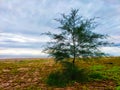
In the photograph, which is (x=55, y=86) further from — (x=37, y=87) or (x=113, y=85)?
(x=113, y=85)

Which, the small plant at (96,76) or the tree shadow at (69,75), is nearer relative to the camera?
the tree shadow at (69,75)

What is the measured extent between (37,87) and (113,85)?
6499mm

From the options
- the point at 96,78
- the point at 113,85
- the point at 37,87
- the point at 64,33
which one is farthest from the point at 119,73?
the point at 37,87

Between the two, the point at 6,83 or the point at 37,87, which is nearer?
the point at 37,87

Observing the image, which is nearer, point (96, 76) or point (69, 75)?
point (69, 75)

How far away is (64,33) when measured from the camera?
26875mm

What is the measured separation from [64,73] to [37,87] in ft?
11.1

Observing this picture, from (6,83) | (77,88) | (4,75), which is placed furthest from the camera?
(4,75)

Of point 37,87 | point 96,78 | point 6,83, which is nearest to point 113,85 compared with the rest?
point 96,78

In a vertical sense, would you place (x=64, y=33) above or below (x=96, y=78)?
above

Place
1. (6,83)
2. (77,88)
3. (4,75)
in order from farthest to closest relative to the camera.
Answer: (4,75)
(6,83)
(77,88)


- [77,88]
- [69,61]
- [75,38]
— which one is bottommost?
[77,88]

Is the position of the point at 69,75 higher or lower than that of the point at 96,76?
higher

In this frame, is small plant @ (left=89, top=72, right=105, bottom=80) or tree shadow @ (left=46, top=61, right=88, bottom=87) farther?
small plant @ (left=89, top=72, right=105, bottom=80)
